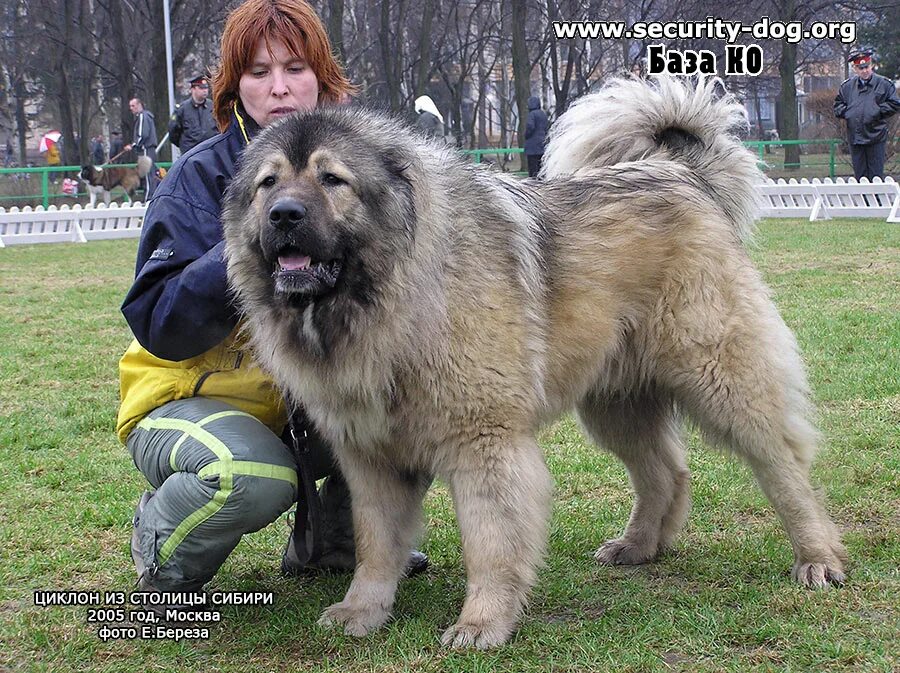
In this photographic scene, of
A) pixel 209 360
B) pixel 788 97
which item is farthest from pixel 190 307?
pixel 788 97

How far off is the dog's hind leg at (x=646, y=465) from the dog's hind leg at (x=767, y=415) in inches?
11.7

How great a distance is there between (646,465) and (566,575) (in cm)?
51

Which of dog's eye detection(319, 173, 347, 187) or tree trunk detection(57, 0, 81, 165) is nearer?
dog's eye detection(319, 173, 347, 187)

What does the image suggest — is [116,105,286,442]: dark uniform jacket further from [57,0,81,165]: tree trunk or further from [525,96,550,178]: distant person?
[57,0,81,165]: tree trunk

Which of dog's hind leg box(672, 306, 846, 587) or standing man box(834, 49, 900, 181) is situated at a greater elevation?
standing man box(834, 49, 900, 181)

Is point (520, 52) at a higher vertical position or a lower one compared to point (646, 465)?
higher

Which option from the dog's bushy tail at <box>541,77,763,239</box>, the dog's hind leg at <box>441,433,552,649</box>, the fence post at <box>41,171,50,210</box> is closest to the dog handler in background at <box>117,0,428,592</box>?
the dog's hind leg at <box>441,433,552,649</box>

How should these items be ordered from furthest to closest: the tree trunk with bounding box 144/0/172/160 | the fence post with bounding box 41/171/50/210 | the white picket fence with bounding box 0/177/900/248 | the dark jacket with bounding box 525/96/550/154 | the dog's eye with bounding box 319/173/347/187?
the tree trunk with bounding box 144/0/172/160 < the dark jacket with bounding box 525/96/550/154 < the fence post with bounding box 41/171/50/210 < the white picket fence with bounding box 0/177/900/248 < the dog's eye with bounding box 319/173/347/187

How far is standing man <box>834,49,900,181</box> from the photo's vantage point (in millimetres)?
13391

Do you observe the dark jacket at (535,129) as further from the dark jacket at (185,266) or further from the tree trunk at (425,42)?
the dark jacket at (185,266)

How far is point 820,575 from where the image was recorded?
2.96 m

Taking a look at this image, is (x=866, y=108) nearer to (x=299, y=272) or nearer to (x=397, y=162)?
(x=397, y=162)

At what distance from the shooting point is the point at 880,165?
14297 millimetres

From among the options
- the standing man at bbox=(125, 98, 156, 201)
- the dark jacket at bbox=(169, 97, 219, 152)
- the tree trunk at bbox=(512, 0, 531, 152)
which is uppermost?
the tree trunk at bbox=(512, 0, 531, 152)
